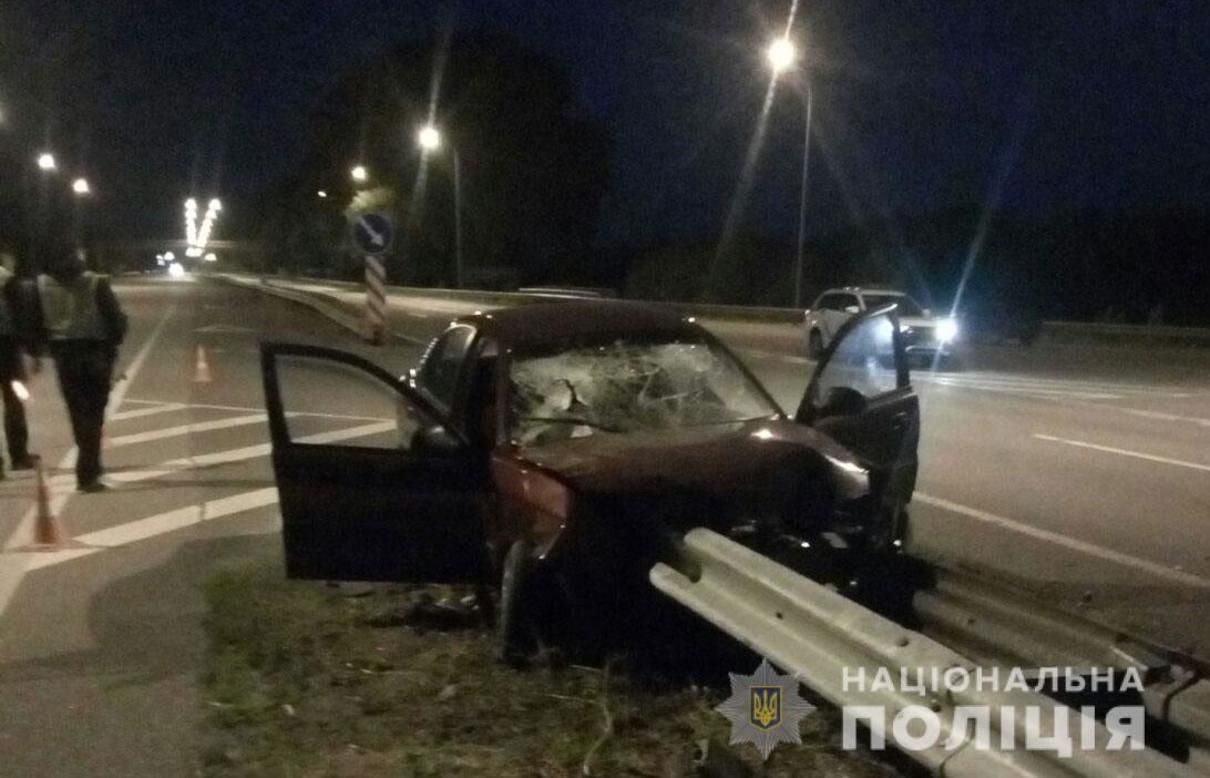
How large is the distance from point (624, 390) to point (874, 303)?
67.9 feet

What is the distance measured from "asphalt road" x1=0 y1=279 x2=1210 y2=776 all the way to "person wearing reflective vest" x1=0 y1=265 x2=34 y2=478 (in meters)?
0.37

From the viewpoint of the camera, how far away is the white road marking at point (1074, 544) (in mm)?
8771

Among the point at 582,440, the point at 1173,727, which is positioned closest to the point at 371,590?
the point at 582,440

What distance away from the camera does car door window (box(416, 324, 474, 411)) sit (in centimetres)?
827

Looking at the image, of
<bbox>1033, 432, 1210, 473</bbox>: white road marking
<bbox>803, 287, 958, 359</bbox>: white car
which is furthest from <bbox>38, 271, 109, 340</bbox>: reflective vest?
<bbox>803, 287, 958, 359</bbox>: white car

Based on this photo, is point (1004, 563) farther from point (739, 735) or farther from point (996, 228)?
point (996, 228)

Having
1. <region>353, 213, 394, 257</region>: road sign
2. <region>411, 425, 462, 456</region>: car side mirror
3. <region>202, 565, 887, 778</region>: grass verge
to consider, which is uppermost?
<region>353, 213, 394, 257</region>: road sign

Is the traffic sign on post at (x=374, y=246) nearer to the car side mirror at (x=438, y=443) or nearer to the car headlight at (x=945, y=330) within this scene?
the car headlight at (x=945, y=330)

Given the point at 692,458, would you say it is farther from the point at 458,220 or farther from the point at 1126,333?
the point at 458,220

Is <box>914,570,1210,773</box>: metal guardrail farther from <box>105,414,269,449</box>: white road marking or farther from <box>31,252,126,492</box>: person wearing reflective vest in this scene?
<box>105,414,269,449</box>: white road marking

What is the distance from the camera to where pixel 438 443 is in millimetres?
7137

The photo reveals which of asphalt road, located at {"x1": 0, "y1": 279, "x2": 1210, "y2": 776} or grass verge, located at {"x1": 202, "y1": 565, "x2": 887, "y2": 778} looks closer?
grass verge, located at {"x1": 202, "y1": 565, "x2": 887, "y2": 778}

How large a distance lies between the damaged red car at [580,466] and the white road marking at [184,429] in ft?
23.3

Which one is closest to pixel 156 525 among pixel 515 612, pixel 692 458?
pixel 515 612
